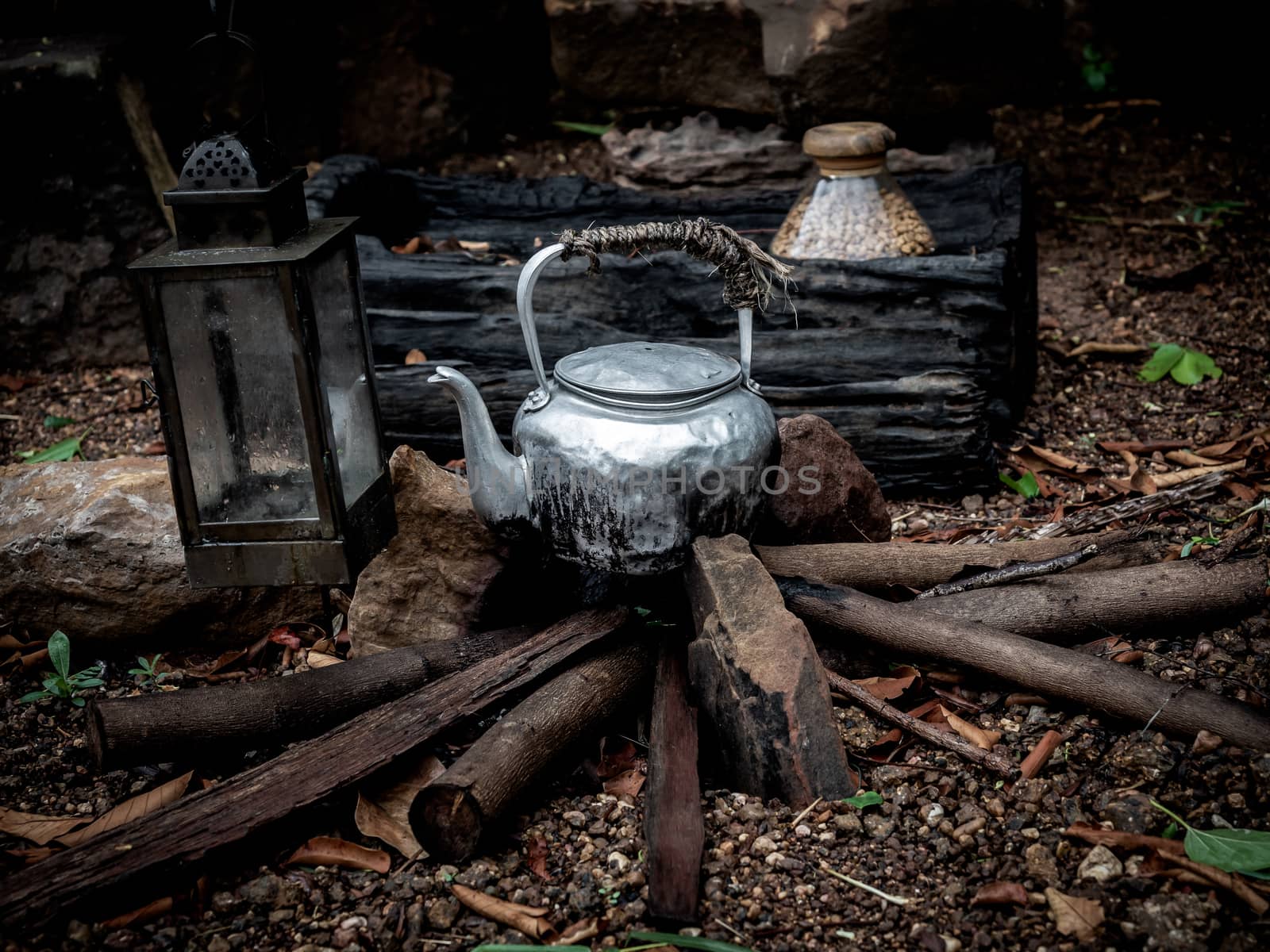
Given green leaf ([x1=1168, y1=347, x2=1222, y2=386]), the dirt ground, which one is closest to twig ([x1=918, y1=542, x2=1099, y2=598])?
the dirt ground

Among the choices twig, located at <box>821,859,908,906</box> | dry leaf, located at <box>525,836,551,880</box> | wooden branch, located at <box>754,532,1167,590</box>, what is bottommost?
twig, located at <box>821,859,908,906</box>

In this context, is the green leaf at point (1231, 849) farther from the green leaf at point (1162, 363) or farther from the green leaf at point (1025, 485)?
the green leaf at point (1162, 363)

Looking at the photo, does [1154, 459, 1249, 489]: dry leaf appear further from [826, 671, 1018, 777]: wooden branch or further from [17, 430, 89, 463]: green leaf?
[17, 430, 89, 463]: green leaf

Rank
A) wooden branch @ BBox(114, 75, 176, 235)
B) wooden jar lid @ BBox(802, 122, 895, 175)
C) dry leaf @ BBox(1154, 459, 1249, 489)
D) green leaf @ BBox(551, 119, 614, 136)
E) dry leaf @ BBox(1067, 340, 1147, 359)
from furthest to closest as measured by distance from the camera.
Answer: green leaf @ BBox(551, 119, 614, 136) < wooden branch @ BBox(114, 75, 176, 235) < dry leaf @ BBox(1067, 340, 1147, 359) < wooden jar lid @ BBox(802, 122, 895, 175) < dry leaf @ BBox(1154, 459, 1249, 489)

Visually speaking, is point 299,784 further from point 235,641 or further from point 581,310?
point 581,310

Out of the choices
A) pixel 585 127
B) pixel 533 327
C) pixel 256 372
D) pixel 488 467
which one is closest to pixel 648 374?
pixel 533 327

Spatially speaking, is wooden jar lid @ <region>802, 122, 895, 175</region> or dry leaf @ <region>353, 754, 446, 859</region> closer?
dry leaf @ <region>353, 754, 446, 859</region>

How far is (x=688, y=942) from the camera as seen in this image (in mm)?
1674

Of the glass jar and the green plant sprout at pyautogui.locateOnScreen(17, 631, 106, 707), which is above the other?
the glass jar

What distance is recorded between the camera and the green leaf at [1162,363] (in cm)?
389

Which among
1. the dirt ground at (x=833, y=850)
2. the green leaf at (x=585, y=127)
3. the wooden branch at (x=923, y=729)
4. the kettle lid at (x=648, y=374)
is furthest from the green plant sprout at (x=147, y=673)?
the green leaf at (x=585, y=127)

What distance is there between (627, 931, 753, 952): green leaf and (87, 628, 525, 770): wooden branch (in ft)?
2.48

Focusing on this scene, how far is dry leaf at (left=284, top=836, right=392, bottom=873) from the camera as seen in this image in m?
1.93

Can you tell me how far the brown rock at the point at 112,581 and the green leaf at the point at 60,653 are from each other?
9 centimetres
